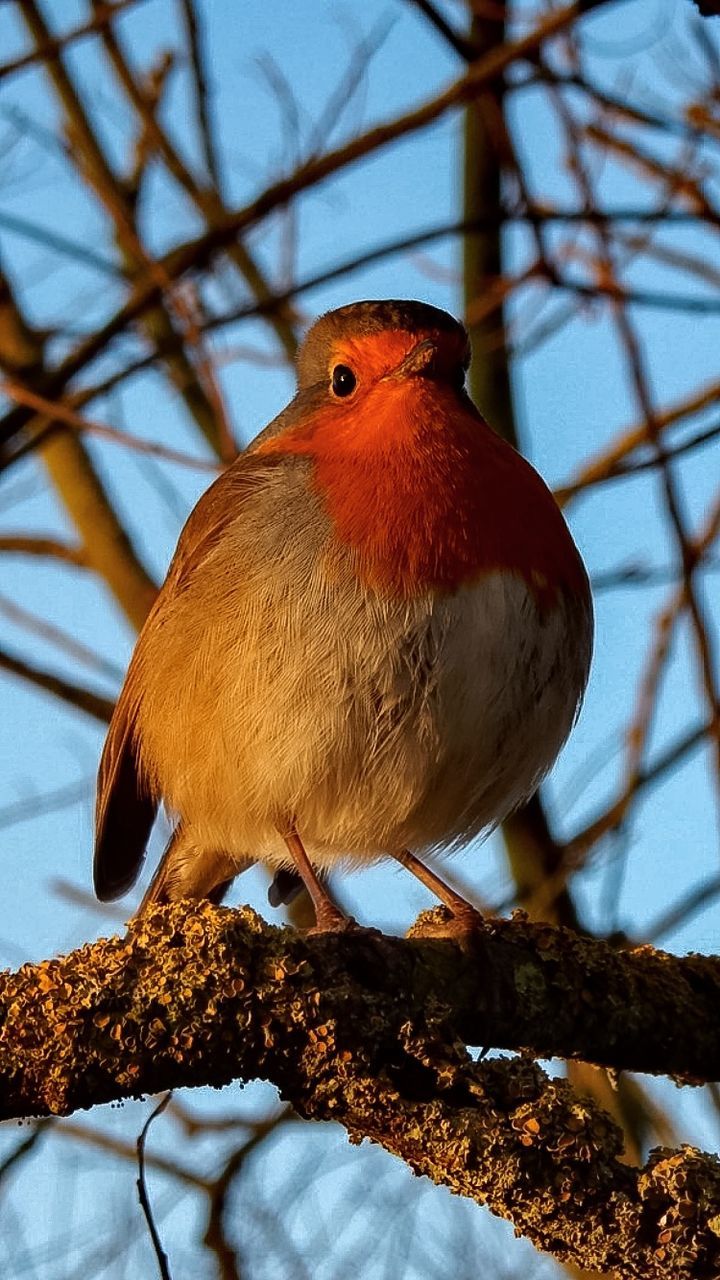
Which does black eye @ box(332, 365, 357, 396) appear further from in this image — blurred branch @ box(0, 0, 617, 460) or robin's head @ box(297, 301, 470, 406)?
blurred branch @ box(0, 0, 617, 460)

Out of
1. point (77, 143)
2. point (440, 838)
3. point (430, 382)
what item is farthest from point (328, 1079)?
point (77, 143)

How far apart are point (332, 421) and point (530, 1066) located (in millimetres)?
1802

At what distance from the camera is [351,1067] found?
2551 mm

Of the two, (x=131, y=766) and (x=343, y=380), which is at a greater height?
(x=343, y=380)

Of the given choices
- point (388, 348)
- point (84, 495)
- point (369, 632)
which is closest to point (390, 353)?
point (388, 348)

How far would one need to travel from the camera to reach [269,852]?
4.13 meters

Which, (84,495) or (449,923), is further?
(84,495)

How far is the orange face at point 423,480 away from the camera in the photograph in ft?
11.7

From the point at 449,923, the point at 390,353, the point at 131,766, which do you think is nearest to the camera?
the point at 449,923

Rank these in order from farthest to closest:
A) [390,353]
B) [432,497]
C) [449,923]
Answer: [390,353] → [432,497] → [449,923]

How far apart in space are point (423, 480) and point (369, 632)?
416 millimetres

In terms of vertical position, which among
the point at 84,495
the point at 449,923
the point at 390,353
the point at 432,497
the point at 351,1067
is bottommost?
the point at 351,1067

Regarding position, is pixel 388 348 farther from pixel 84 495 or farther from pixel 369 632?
pixel 84 495

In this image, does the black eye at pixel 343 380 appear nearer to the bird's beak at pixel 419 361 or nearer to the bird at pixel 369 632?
the bird at pixel 369 632
